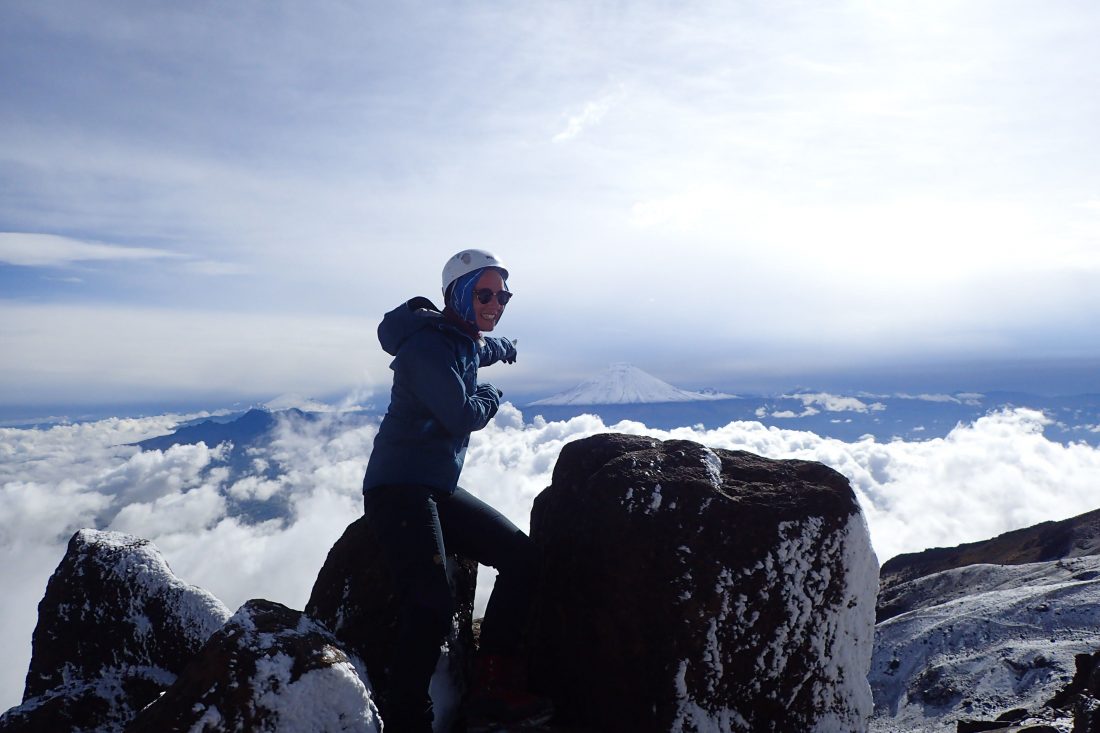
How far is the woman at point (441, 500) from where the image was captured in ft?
18.9

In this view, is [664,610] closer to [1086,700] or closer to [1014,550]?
[1086,700]

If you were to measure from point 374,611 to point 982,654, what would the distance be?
51.8 feet

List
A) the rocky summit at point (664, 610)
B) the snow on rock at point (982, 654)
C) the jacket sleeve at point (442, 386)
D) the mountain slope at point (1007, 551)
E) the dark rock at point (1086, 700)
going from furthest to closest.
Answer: the mountain slope at point (1007, 551) → the snow on rock at point (982, 654) → the dark rock at point (1086, 700) → the rocky summit at point (664, 610) → the jacket sleeve at point (442, 386)

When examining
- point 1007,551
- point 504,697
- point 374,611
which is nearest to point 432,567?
point 374,611

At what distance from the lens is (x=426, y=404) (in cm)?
599

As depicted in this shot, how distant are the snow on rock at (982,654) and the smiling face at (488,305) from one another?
10.6 m

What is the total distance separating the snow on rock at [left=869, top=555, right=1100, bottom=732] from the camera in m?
13.3

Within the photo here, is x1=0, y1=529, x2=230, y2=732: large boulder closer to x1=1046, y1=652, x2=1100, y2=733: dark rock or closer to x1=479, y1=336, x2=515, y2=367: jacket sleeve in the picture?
x1=479, y1=336, x2=515, y2=367: jacket sleeve

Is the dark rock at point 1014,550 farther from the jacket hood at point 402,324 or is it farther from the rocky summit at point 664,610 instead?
the jacket hood at point 402,324

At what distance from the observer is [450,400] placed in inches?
232

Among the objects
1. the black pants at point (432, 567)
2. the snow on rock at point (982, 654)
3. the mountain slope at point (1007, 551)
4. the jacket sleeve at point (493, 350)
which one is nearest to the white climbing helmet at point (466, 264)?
the jacket sleeve at point (493, 350)

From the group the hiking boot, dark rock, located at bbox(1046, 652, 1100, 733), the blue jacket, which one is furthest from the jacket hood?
dark rock, located at bbox(1046, 652, 1100, 733)

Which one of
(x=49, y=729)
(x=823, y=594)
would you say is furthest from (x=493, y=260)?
(x=49, y=729)

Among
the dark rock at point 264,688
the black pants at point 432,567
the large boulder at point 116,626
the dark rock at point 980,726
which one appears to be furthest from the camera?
the dark rock at point 980,726
